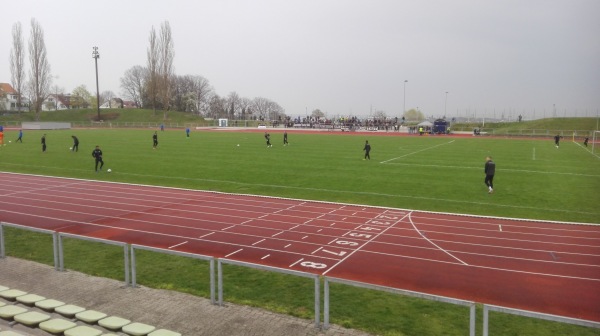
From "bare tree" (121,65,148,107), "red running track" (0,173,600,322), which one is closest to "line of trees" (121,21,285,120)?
"bare tree" (121,65,148,107)

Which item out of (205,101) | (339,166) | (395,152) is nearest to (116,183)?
(339,166)

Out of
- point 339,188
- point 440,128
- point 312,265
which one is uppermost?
point 440,128

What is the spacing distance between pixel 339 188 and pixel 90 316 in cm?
1563

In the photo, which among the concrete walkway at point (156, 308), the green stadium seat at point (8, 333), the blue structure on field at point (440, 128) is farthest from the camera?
the blue structure on field at point (440, 128)

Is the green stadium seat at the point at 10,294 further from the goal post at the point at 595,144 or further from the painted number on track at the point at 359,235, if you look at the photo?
the goal post at the point at 595,144

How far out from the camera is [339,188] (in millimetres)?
21953

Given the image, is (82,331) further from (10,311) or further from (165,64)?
(165,64)

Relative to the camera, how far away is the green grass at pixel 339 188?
838cm

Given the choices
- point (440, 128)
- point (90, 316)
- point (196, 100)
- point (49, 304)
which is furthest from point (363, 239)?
point (196, 100)

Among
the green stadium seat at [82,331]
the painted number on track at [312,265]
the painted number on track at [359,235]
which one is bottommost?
the painted number on track at [312,265]

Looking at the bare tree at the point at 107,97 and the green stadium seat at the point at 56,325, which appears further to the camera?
the bare tree at the point at 107,97

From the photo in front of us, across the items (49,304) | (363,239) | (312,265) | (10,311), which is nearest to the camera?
(10,311)

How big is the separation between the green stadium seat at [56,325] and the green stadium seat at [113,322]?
0.41m

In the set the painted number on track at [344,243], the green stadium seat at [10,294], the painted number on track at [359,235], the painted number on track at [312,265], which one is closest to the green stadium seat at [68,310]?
the green stadium seat at [10,294]
